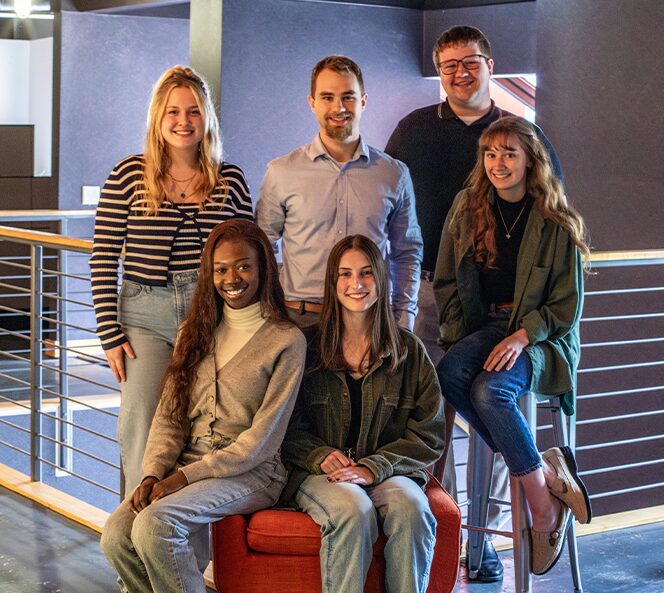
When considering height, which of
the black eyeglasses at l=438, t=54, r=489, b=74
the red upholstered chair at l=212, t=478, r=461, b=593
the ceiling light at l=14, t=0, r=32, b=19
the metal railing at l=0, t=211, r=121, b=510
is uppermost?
the ceiling light at l=14, t=0, r=32, b=19

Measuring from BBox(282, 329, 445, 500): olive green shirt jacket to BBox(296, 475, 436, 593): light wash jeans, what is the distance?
135 millimetres

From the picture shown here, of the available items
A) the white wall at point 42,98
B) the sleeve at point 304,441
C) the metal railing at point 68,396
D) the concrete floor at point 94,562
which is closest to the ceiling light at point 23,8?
the white wall at point 42,98

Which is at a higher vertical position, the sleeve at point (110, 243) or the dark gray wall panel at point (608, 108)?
the dark gray wall panel at point (608, 108)

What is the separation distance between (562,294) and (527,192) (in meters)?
0.30

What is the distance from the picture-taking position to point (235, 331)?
9.40 ft

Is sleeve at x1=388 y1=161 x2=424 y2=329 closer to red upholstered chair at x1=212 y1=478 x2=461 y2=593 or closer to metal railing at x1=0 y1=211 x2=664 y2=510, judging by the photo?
red upholstered chair at x1=212 y1=478 x2=461 y2=593

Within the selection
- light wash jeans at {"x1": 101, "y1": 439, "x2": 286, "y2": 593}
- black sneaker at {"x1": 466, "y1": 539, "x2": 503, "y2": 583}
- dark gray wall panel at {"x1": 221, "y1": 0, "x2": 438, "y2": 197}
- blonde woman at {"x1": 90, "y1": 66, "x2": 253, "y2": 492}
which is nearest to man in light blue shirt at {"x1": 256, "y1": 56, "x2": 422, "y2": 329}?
blonde woman at {"x1": 90, "y1": 66, "x2": 253, "y2": 492}

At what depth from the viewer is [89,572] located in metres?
3.53

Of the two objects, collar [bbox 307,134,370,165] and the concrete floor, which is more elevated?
collar [bbox 307,134,370,165]

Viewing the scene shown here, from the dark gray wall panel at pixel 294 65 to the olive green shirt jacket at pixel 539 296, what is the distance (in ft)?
8.69

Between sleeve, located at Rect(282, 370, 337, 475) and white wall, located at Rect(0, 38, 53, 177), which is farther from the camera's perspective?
white wall, located at Rect(0, 38, 53, 177)

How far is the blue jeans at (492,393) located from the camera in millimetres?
2930

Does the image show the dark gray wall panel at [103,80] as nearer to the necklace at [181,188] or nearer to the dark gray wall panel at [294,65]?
the dark gray wall panel at [294,65]

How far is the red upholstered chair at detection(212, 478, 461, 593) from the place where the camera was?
104 inches
